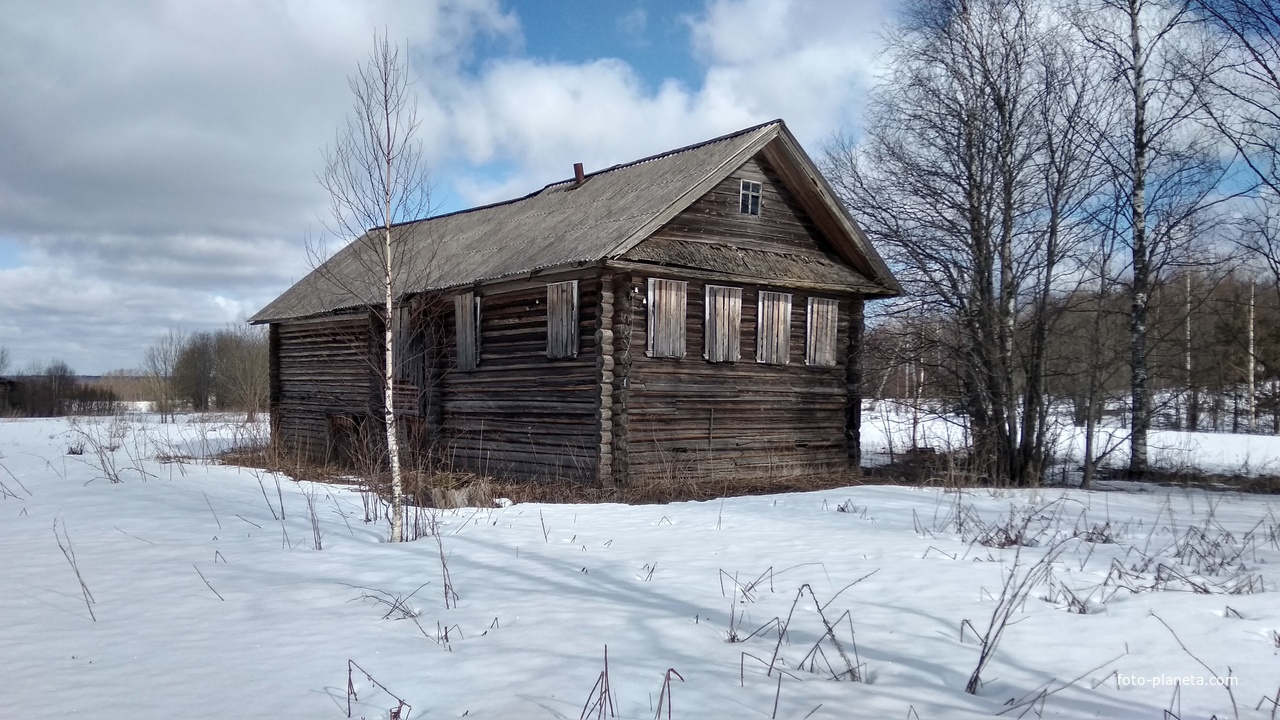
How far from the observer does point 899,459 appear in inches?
721

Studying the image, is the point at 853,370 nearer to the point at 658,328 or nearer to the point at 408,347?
the point at 658,328

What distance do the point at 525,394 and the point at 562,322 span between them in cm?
156

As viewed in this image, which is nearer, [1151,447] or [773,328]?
[773,328]

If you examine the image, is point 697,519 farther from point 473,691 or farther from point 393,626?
point 473,691

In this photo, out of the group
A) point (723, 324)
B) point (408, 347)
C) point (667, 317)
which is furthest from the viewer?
point (408, 347)

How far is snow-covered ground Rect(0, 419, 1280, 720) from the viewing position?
152 inches

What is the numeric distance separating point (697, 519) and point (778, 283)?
20.0ft

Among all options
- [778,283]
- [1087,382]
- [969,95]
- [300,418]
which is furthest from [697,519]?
[300,418]

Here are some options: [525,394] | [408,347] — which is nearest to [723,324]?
[525,394]

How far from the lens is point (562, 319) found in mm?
13219
